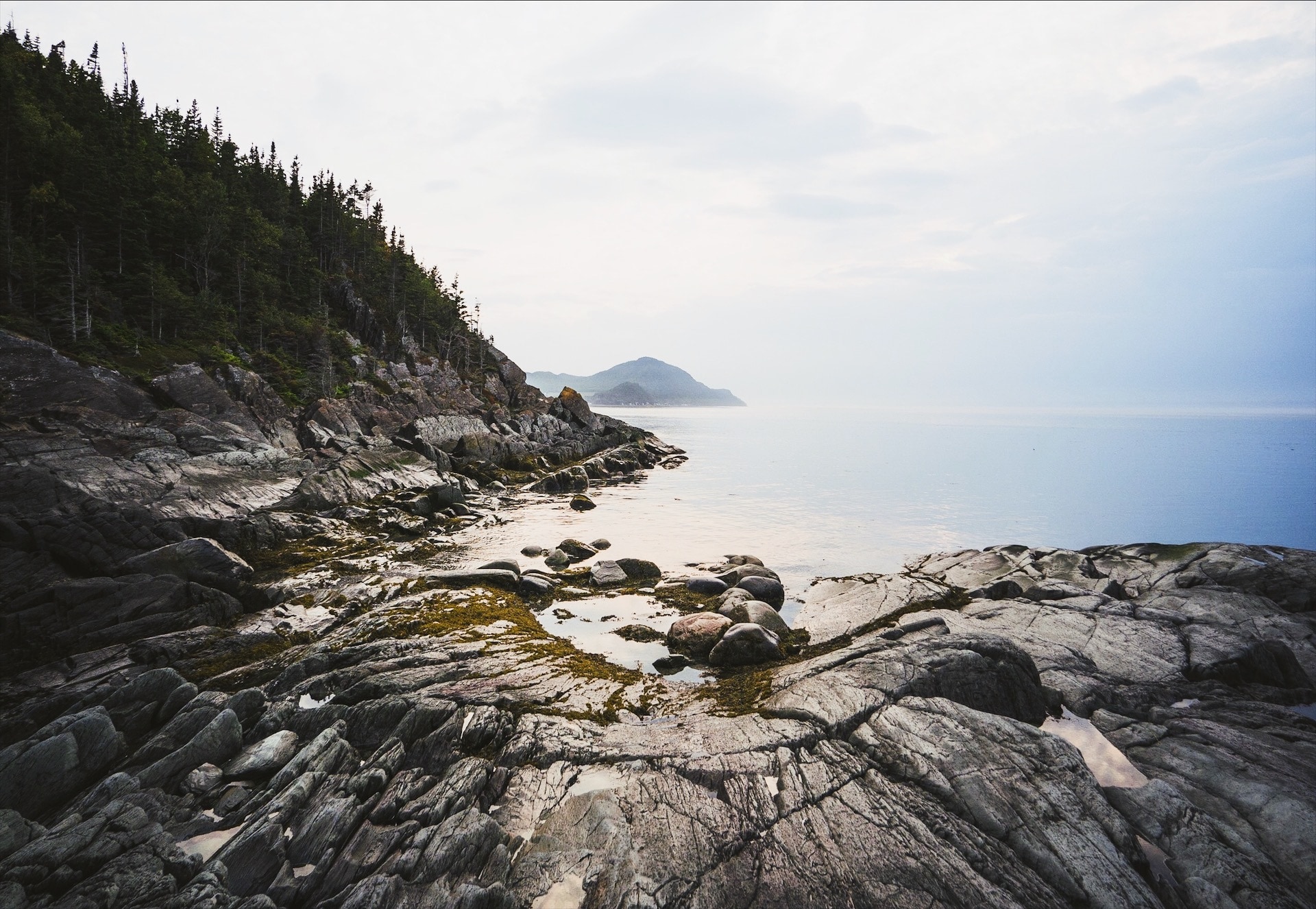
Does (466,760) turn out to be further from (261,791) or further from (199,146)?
(199,146)

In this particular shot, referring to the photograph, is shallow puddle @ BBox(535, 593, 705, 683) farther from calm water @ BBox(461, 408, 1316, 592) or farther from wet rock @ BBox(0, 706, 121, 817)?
wet rock @ BBox(0, 706, 121, 817)

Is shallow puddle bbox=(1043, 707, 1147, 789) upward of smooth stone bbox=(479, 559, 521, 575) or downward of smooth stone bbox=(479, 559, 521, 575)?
downward

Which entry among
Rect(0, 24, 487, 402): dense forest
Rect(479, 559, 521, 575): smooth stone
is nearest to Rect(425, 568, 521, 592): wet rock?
Rect(479, 559, 521, 575): smooth stone

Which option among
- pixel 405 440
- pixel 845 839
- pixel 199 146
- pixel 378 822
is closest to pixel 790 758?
pixel 845 839

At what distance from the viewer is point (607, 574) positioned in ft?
65.2

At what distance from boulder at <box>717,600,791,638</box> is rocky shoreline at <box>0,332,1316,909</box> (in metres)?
0.09

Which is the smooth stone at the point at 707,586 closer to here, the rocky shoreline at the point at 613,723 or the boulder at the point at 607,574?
the rocky shoreline at the point at 613,723

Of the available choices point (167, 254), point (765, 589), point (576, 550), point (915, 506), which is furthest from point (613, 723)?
point (167, 254)

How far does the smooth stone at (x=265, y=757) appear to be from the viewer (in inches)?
333

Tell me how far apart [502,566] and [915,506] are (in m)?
32.1

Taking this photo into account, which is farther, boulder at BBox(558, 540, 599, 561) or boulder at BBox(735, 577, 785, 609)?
boulder at BBox(558, 540, 599, 561)

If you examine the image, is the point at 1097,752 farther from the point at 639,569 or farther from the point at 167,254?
the point at 167,254

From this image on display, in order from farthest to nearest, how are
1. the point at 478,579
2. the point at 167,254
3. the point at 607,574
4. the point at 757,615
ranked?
1. the point at 167,254
2. the point at 607,574
3. the point at 478,579
4. the point at 757,615

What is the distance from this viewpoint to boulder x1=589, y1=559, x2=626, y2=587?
19.6 m
